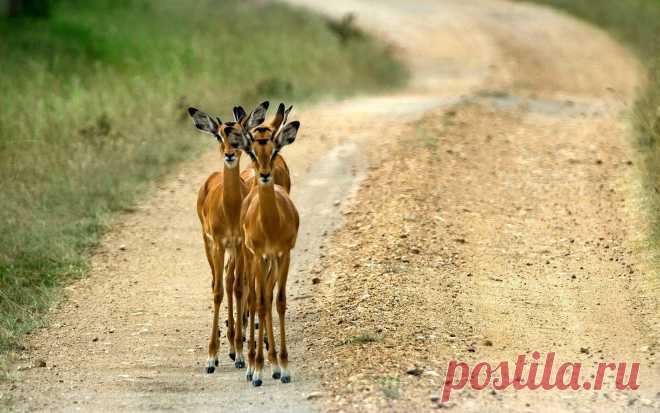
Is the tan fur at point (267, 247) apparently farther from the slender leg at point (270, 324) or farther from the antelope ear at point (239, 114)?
the antelope ear at point (239, 114)

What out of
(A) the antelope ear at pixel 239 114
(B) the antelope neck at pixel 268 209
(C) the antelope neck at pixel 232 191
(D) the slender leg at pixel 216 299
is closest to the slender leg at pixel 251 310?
(D) the slender leg at pixel 216 299

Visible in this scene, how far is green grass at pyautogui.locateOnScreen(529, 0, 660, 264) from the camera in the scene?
1327cm

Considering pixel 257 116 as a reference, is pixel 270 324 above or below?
below

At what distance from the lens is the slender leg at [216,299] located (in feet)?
28.8

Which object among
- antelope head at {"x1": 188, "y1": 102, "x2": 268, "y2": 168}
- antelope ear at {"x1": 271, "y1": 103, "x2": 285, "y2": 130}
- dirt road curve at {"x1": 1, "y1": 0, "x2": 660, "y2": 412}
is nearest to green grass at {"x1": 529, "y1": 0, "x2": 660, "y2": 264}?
dirt road curve at {"x1": 1, "y1": 0, "x2": 660, "y2": 412}

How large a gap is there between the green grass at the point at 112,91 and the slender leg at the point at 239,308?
1.89 m

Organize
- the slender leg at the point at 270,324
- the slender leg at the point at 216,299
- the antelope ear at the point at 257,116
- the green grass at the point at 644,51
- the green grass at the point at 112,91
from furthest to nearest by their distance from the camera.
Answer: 1. the green grass at the point at 644,51
2. the green grass at the point at 112,91
3. the antelope ear at the point at 257,116
4. the slender leg at the point at 216,299
5. the slender leg at the point at 270,324

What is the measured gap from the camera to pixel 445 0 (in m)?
35.8

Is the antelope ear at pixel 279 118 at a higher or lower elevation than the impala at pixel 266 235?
higher

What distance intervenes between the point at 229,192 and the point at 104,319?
205 cm

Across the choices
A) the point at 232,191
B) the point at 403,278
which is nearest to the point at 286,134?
the point at 232,191

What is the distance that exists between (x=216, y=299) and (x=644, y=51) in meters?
16.6

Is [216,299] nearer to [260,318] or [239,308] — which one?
[239,308]

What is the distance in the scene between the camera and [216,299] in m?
8.98
